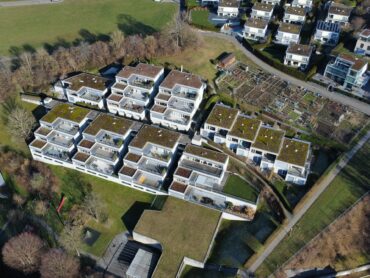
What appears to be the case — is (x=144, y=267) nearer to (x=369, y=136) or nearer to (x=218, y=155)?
(x=218, y=155)

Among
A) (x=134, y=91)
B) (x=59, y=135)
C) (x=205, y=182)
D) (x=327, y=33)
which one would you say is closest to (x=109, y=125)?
(x=59, y=135)

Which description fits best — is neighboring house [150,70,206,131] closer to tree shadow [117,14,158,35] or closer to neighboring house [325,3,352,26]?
tree shadow [117,14,158,35]

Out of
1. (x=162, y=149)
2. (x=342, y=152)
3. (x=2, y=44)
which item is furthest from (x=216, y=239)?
(x=2, y=44)

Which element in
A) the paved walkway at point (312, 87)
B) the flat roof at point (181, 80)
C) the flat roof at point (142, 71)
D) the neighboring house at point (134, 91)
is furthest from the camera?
the flat roof at point (142, 71)

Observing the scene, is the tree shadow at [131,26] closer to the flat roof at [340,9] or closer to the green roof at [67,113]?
the green roof at [67,113]

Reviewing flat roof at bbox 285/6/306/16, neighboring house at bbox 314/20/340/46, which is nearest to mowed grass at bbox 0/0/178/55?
flat roof at bbox 285/6/306/16

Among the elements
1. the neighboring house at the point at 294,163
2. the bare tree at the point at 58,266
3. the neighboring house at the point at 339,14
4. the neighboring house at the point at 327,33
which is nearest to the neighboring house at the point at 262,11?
the neighboring house at the point at 327,33

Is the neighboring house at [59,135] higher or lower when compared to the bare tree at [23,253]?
higher
